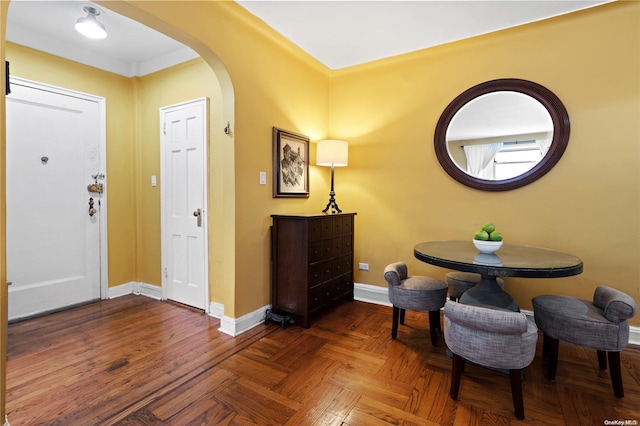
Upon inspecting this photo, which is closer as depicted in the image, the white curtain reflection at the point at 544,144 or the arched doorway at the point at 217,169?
the arched doorway at the point at 217,169

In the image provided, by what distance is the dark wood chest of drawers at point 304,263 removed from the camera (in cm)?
266

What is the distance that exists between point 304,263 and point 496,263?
1.46 metres

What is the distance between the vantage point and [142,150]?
357 centimetres

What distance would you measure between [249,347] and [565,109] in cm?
324

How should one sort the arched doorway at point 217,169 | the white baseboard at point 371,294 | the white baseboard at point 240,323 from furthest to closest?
the white baseboard at point 371,294, the white baseboard at point 240,323, the arched doorway at point 217,169

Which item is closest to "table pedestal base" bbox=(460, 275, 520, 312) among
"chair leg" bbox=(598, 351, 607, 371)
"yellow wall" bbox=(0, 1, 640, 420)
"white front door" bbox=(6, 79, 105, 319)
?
"chair leg" bbox=(598, 351, 607, 371)

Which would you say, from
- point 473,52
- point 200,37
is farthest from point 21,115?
point 473,52

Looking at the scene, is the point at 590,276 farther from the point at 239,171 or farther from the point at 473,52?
the point at 239,171

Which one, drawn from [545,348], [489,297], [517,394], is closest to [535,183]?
[489,297]

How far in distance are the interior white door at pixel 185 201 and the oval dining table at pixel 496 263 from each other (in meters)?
2.13

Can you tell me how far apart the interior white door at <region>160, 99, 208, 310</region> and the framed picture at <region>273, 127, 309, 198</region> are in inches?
28.6

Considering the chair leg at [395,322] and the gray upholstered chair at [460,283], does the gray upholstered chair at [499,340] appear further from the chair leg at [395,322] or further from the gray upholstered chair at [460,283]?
the gray upholstered chair at [460,283]

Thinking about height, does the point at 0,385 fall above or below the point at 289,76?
below

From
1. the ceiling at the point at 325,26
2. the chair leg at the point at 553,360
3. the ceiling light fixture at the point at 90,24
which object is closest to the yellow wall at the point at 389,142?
the ceiling at the point at 325,26
